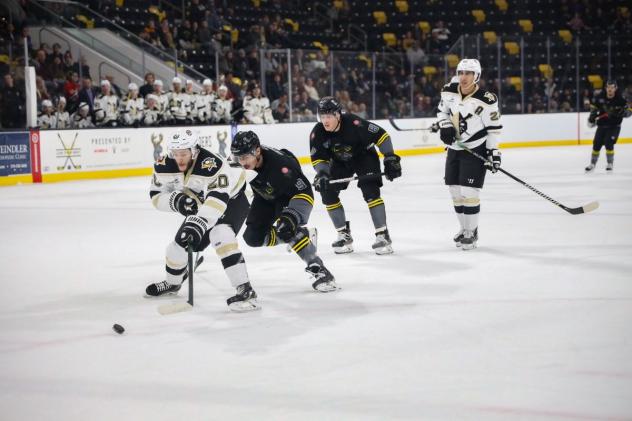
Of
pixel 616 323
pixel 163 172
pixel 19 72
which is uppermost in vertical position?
pixel 19 72

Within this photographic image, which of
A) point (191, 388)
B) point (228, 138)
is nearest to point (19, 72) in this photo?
point (228, 138)

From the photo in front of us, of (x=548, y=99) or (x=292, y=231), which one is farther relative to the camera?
(x=548, y=99)

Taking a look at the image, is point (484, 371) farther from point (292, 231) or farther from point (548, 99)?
point (548, 99)

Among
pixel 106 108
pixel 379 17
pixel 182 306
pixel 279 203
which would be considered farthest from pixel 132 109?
pixel 379 17

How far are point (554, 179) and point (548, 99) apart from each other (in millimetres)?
8534

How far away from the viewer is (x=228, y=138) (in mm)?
15234

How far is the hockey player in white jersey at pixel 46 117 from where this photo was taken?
13242 mm

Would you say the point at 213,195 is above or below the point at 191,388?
above

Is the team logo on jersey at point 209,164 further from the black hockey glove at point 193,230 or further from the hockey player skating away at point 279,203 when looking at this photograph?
the black hockey glove at point 193,230

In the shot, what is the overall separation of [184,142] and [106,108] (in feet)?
31.4

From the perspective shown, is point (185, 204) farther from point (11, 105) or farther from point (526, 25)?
point (526, 25)

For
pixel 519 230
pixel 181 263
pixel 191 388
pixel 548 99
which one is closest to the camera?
pixel 191 388

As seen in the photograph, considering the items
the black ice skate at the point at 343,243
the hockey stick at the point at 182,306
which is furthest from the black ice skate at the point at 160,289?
the black ice skate at the point at 343,243

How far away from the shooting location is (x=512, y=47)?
19625mm
